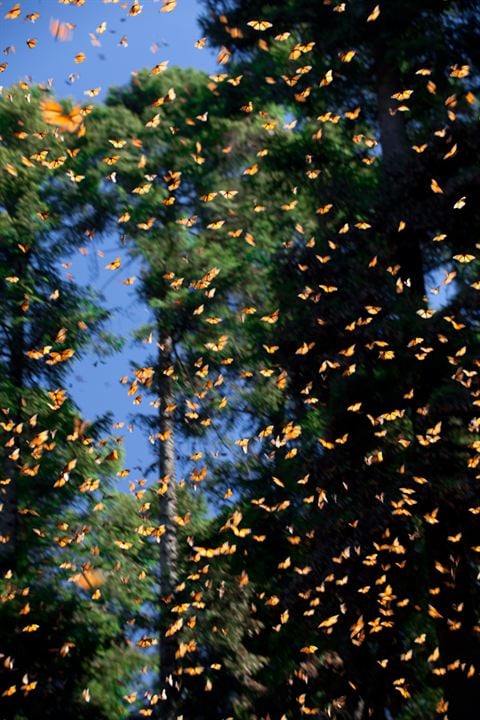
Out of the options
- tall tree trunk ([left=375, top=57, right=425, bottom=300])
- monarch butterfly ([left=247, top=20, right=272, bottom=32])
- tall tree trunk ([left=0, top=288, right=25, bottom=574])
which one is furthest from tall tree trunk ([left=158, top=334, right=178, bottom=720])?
monarch butterfly ([left=247, top=20, right=272, bottom=32])

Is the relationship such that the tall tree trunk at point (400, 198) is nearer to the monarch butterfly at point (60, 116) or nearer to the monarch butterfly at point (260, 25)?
the monarch butterfly at point (260, 25)

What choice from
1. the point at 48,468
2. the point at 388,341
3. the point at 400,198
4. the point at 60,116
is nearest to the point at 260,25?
the point at 60,116

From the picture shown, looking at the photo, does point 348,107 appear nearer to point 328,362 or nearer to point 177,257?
point 177,257

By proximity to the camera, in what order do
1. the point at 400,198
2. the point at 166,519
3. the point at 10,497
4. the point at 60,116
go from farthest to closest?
the point at 60,116
the point at 166,519
the point at 10,497
the point at 400,198

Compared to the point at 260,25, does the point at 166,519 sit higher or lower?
lower

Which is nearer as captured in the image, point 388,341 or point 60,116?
point 388,341

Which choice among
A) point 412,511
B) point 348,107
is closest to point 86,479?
point 412,511

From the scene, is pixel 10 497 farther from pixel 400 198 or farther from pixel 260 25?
pixel 260 25
